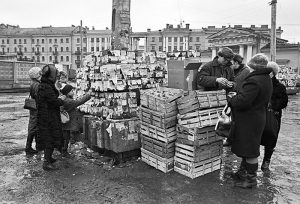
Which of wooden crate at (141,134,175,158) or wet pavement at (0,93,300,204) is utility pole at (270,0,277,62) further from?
wooden crate at (141,134,175,158)

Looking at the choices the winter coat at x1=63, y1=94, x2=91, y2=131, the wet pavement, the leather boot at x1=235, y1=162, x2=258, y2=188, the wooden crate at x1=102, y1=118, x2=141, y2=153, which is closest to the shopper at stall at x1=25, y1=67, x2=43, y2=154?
the wet pavement

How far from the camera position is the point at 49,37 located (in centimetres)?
9919

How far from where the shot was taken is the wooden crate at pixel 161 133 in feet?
16.7

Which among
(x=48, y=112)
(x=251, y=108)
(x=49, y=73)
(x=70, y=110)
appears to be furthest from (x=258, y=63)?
(x=70, y=110)

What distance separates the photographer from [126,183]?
4906 mm

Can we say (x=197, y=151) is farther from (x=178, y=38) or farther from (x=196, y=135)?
(x=178, y=38)

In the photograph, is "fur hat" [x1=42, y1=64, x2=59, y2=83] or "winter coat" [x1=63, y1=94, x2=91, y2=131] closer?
"fur hat" [x1=42, y1=64, x2=59, y2=83]

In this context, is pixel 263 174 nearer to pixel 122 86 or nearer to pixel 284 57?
pixel 122 86

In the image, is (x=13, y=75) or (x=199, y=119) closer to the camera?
(x=199, y=119)

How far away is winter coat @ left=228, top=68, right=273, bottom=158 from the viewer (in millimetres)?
4348

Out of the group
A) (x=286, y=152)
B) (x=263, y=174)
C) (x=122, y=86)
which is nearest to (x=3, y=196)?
(x=122, y=86)

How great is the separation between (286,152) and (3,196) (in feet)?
18.9

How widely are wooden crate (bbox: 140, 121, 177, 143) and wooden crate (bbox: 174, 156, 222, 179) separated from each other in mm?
396

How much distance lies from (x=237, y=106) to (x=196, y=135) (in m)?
0.84
